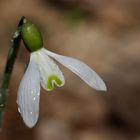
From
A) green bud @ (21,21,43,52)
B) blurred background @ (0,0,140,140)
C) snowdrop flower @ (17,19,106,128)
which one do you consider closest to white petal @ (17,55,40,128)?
snowdrop flower @ (17,19,106,128)

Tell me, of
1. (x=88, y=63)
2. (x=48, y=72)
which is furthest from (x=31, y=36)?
(x=88, y=63)

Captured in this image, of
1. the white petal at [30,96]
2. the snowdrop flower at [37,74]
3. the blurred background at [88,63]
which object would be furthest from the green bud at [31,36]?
the blurred background at [88,63]

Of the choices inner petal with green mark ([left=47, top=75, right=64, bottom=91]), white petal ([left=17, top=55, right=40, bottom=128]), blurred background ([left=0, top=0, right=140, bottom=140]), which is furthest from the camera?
blurred background ([left=0, top=0, right=140, bottom=140])

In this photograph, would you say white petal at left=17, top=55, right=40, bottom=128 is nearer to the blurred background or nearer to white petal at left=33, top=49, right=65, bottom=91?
white petal at left=33, top=49, right=65, bottom=91

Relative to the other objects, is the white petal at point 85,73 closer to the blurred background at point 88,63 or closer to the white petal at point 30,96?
the white petal at point 30,96

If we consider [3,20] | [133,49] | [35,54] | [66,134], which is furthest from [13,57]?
[3,20]

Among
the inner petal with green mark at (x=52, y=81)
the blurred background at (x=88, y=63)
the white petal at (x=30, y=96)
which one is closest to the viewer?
the white petal at (x=30, y=96)
